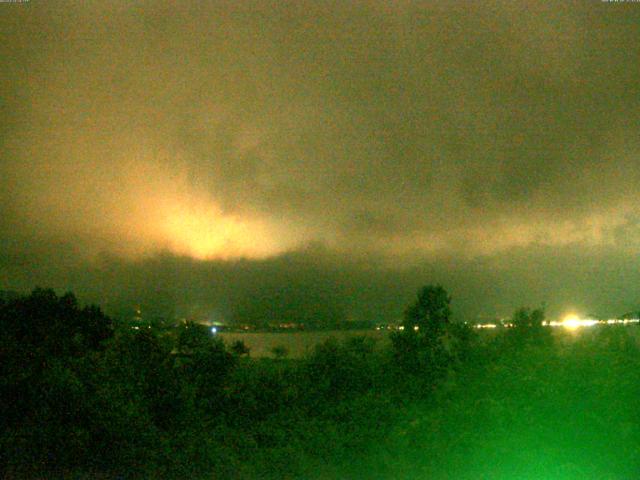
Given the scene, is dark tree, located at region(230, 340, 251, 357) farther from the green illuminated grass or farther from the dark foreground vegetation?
the green illuminated grass

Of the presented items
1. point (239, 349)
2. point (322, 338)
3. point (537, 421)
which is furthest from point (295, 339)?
point (537, 421)

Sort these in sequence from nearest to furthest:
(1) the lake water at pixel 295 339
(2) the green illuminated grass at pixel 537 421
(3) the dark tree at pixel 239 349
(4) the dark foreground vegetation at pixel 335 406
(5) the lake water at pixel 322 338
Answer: (2) the green illuminated grass at pixel 537 421 → (4) the dark foreground vegetation at pixel 335 406 → (5) the lake water at pixel 322 338 → (3) the dark tree at pixel 239 349 → (1) the lake water at pixel 295 339

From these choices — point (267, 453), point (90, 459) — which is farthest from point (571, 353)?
point (90, 459)

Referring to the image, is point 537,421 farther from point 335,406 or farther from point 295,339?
point 295,339

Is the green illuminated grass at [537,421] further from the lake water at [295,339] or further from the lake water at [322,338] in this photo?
the lake water at [295,339]

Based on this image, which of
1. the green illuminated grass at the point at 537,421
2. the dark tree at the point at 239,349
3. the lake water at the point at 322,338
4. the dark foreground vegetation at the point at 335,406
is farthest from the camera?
the dark tree at the point at 239,349

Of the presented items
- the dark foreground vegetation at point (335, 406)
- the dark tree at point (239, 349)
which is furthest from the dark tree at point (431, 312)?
the dark tree at point (239, 349)

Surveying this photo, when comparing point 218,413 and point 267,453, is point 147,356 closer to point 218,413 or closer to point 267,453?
point 218,413

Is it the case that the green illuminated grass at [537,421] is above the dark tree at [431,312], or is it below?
below
